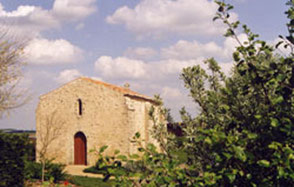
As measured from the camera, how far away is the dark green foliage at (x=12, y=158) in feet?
37.4

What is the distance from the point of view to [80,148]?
2227 cm

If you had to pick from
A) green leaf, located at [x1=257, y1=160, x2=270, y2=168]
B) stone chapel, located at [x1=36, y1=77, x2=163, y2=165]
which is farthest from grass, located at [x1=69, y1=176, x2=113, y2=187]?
green leaf, located at [x1=257, y1=160, x2=270, y2=168]

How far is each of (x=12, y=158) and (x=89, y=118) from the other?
407 inches

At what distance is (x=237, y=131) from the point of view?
117 inches

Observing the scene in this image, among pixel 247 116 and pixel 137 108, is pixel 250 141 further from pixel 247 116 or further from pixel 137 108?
pixel 137 108

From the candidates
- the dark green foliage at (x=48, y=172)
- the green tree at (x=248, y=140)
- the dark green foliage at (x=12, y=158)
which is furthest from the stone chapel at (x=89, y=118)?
the green tree at (x=248, y=140)

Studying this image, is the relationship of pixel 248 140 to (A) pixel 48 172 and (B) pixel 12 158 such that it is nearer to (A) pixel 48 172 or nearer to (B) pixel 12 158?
(B) pixel 12 158

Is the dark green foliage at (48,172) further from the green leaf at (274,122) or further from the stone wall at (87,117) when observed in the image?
the green leaf at (274,122)

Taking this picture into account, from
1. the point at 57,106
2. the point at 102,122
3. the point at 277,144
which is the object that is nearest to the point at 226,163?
the point at 277,144

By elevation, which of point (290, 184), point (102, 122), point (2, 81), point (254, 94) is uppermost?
point (2, 81)

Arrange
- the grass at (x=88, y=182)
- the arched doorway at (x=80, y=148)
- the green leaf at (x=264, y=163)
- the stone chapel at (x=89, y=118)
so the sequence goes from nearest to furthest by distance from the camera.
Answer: the green leaf at (x=264, y=163) → the grass at (x=88, y=182) → the stone chapel at (x=89, y=118) → the arched doorway at (x=80, y=148)

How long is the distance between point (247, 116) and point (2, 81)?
15506mm

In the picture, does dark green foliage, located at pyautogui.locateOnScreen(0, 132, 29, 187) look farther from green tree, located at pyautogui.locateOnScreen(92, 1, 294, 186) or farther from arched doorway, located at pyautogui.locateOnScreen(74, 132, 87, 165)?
arched doorway, located at pyautogui.locateOnScreen(74, 132, 87, 165)

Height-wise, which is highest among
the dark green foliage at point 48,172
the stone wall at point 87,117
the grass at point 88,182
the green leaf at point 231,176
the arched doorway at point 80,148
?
the stone wall at point 87,117
